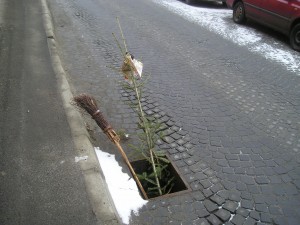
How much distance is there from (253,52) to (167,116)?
4.37m

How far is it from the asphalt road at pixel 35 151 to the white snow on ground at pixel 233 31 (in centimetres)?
556

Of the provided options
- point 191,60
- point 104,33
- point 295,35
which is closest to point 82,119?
point 191,60

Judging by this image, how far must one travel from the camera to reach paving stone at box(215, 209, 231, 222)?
3480mm

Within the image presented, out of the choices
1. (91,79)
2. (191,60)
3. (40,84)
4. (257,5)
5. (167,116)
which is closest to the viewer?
(167,116)

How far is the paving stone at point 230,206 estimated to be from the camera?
3.59 metres

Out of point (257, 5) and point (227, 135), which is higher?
point (257, 5)

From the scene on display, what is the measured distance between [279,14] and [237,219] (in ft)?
24.3

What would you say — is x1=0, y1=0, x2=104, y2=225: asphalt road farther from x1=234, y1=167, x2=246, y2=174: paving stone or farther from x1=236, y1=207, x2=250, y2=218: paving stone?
x1=234, y1=167, x2=246, y2=174: paving stone

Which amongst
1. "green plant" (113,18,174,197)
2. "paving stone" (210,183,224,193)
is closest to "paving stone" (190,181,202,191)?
"paving stone" (210,183,224,193)

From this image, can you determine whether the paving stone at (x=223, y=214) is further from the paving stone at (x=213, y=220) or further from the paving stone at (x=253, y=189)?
the paving stone at (x=253, y=189)

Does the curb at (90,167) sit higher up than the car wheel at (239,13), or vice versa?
the car wheel at (239,13)

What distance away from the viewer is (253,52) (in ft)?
27.7

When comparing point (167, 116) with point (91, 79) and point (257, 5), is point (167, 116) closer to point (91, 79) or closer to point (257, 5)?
point (91, 79)

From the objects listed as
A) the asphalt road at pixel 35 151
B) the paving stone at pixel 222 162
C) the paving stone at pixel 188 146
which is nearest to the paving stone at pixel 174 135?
the paving stone at pixel 188 146
